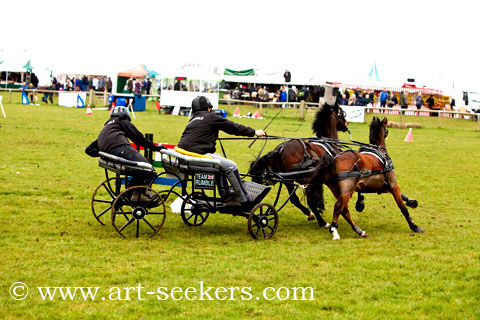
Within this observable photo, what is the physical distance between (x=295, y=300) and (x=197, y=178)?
2.78 metres

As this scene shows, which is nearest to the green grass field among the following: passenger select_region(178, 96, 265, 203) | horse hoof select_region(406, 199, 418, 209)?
horse hoof select_region(406, 199, 418, 209)

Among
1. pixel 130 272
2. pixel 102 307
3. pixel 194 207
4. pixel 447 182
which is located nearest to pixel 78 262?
pixel 130 272

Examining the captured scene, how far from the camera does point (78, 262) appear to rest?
7105 mm

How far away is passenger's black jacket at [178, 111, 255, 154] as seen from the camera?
8.53 meters

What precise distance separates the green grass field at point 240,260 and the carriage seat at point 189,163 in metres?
0.97

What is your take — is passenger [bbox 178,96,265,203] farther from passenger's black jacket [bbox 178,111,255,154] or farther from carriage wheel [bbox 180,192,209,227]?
carriage wheel [bbox 180,192,209,227]

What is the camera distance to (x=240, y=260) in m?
7.44

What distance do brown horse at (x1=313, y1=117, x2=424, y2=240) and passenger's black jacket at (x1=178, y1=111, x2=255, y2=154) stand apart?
1387 millimetres

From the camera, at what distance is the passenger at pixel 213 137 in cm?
841

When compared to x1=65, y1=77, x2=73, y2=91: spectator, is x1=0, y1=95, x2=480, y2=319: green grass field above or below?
below

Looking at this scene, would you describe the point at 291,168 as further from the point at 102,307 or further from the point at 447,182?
the point at 447,182

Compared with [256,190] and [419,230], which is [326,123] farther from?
[256,190]

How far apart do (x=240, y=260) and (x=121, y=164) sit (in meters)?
2.09

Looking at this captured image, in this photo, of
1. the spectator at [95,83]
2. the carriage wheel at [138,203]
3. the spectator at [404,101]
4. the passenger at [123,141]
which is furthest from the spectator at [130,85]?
the carriage wheel at [138,203]
